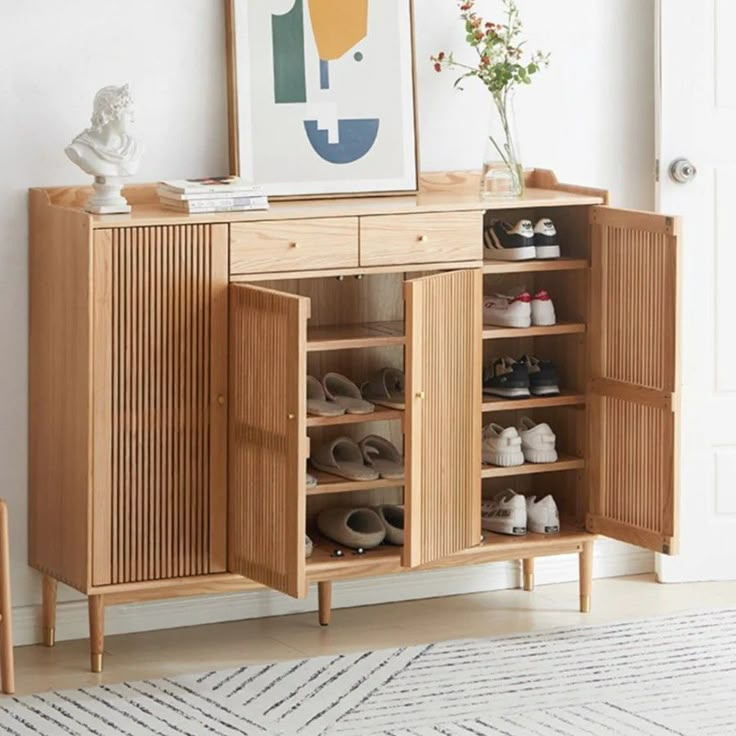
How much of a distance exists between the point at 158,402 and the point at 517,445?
3.03 feet

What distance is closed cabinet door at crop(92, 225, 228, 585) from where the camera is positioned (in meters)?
3.31

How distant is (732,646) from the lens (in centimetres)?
362

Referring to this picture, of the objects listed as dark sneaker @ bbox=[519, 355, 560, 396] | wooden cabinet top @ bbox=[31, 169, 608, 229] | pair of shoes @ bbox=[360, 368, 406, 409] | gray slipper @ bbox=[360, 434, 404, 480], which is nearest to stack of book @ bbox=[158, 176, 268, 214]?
wooden cabinet top @ bbox=[31, 169, 608, 229]

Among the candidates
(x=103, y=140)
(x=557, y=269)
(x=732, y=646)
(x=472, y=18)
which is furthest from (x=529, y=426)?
(x=103, y=140)

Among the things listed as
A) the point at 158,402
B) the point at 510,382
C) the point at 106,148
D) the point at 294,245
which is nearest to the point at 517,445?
the point at 510,382

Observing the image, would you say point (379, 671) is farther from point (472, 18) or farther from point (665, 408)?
point (472, 18)

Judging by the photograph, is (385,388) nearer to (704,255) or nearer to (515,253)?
(515,253)

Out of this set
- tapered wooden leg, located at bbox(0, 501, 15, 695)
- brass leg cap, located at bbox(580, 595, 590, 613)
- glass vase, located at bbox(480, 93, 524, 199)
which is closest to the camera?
tapered wooden leg, located at bbox(0, 501, 15, 695)

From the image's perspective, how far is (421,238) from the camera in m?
3.55

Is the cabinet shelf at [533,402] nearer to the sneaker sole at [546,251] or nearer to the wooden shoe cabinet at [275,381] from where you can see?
the wooden shoe cabinet at [275,381]

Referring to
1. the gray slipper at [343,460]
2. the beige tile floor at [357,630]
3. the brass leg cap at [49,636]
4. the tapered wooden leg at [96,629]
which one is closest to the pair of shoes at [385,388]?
the gray slipper at [343,460]

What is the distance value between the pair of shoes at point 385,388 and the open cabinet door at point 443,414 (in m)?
0.19

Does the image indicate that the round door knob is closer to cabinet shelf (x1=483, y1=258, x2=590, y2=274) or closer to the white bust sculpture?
cabinet shelf (x1=483, y1=258, x2=590, y2=274)

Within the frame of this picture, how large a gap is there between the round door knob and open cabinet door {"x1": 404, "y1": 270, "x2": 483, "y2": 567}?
2.46 ft
